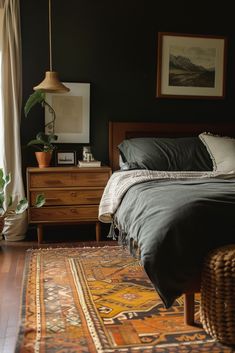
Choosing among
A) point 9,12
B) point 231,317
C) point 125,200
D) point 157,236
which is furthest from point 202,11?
point 231,317

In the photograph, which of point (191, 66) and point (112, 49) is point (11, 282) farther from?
point (191, 66)

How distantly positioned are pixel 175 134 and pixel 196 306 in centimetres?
221

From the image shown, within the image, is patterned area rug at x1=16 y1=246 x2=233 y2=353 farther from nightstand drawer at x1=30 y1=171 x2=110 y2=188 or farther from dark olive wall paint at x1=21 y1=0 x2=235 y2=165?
dark olive wall paint at x1=21 y1=0 x2=235 y2=165

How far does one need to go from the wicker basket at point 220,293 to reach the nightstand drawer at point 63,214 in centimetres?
191

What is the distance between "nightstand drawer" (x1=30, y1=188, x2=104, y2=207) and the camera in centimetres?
365

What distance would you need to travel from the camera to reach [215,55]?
14.1ft

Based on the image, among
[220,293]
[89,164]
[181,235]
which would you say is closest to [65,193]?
[89,164]

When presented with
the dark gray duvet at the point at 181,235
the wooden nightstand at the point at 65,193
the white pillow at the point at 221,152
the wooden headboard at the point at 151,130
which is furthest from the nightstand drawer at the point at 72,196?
the dark gray duvet at the point at 181,235

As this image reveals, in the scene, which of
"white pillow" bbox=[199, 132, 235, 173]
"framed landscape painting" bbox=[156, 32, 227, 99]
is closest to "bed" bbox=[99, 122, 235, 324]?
"white pillow" bbox=[199, 132, 235, 173]

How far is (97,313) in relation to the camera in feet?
7.55

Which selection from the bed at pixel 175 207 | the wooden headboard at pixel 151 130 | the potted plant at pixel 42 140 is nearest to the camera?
the bed at pixel 175 207

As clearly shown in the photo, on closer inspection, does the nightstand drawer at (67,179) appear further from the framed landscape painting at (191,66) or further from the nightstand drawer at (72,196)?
the framed landscape painting at (191,66)

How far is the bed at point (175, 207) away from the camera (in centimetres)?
196

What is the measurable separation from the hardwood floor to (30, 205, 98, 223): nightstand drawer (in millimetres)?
255
